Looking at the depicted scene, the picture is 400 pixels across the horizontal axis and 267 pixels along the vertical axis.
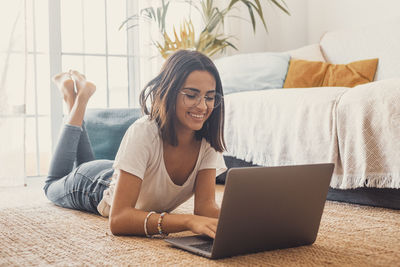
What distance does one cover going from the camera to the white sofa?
184cm

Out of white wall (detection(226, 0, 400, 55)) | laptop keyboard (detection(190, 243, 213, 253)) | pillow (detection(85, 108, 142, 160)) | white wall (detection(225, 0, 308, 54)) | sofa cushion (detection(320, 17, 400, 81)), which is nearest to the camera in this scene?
laptop keyboard (detection(190, 243, 213, 253))

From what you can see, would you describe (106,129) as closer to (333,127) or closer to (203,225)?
(333,127)

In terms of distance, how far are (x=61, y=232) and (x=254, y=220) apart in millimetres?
689

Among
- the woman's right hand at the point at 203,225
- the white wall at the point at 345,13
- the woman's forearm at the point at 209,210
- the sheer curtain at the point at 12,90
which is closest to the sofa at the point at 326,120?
the white wall at the point at 345,13

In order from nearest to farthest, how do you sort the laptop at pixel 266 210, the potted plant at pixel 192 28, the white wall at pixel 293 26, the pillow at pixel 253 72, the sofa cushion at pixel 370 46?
the laptop at pixel 266 210
the sofa cushion at pixel 370 46
the pillow at pixel 253 72
the potted plant at pixel 192 28
the white wall at pixel 293 26

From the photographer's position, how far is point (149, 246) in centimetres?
125

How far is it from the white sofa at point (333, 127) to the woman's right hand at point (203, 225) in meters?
0.90

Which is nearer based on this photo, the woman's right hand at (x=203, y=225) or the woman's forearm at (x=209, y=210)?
the woman's right hand at (x=203, y=225)

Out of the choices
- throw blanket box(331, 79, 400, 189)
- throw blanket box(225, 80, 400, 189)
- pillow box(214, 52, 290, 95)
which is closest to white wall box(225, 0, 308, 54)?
pillow box(214, 52, 290, 95)

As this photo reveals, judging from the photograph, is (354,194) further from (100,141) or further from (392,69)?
(100,141)

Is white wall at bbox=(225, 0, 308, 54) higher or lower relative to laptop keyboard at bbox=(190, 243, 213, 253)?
higher

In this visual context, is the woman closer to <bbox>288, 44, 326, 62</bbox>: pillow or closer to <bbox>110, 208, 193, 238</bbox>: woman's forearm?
<bbox>110, 208, 193, 238</bbox>: woman's forearm

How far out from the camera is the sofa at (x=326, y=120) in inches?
73.1

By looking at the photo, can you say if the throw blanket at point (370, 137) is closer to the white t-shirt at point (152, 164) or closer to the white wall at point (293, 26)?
the white t-shirt at point (152, 164)
